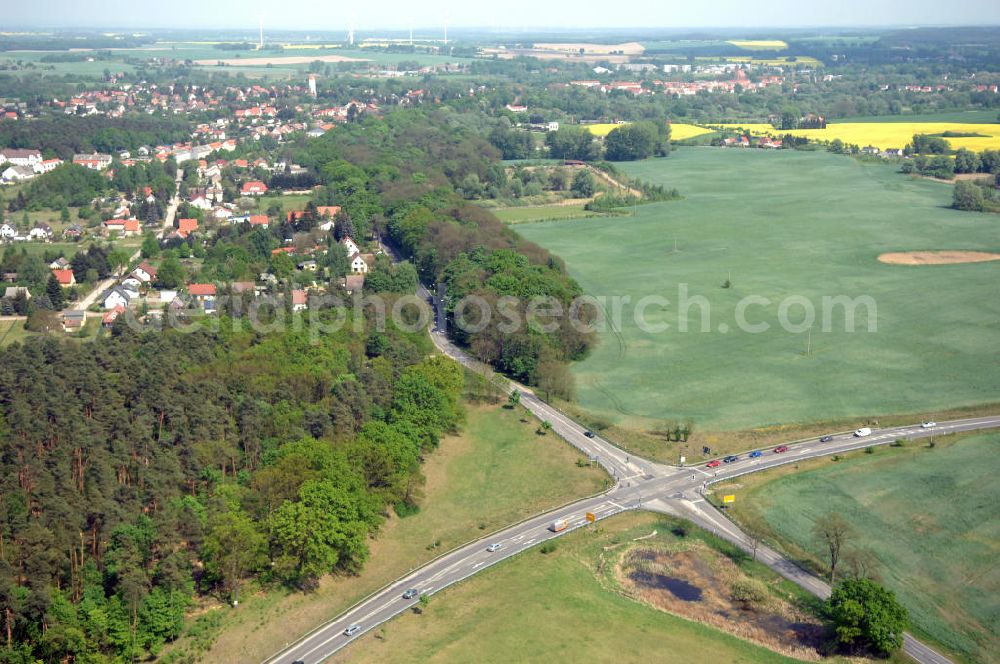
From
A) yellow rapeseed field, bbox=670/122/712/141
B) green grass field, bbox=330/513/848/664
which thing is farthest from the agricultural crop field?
green grass field, bbox=330/513/848/664

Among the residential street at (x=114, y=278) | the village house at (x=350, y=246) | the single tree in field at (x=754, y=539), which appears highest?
the village house at (x=350, y=246)

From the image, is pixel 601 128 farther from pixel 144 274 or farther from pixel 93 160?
pixel 144 274

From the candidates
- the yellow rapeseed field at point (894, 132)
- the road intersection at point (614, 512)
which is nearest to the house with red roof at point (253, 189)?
the road intersection at point (614, 512)

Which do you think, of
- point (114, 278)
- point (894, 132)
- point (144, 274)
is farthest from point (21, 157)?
point (894, 132)

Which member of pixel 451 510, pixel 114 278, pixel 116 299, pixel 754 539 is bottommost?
pixel 451 510

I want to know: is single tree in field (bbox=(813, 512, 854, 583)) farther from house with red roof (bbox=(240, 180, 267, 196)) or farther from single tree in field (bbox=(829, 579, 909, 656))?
house with red roof (bbox=(240, 180, 267, 196))

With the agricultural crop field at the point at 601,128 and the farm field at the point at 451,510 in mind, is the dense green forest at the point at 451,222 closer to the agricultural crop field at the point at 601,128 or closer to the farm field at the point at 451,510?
the farm field at the point at 451,510
